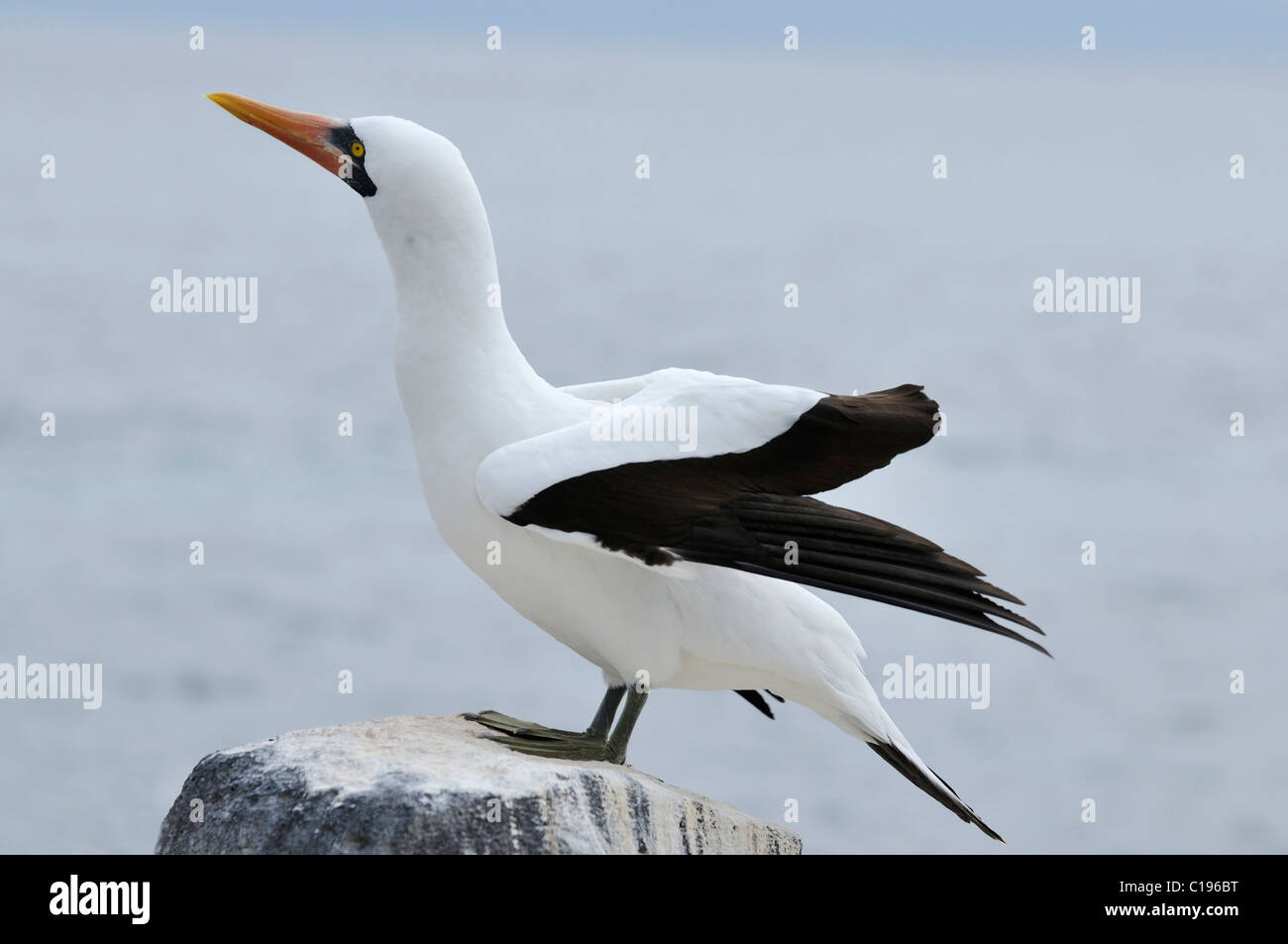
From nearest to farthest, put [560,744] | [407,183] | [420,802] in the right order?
[420,802] < [407,183] < [560,744]

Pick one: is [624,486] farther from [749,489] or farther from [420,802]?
[420,802]

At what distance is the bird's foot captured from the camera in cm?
581

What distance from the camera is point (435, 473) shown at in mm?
5719

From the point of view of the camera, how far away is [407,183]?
5742 millimetres

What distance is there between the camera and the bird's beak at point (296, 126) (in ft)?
19.4

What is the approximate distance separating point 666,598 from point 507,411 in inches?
35.5

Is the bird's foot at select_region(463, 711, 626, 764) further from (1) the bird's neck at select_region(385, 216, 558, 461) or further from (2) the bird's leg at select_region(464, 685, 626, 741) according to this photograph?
(1) the bird's neck at select_region(385, 216, 558, 461)

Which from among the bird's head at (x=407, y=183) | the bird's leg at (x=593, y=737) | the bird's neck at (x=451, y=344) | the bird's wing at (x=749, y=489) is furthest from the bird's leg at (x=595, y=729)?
the bird's head at (x=407, y=183)

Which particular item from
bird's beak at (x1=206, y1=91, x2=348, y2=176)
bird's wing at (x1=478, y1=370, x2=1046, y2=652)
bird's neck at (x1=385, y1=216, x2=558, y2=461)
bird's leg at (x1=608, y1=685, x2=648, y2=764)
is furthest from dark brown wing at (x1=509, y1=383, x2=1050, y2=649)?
bird's beak at (x1=206, y1=91, x2=348, y2=176)

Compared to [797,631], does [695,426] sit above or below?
above

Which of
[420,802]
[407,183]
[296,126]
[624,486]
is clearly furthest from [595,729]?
[296,126]

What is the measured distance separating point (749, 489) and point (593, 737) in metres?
1.22
